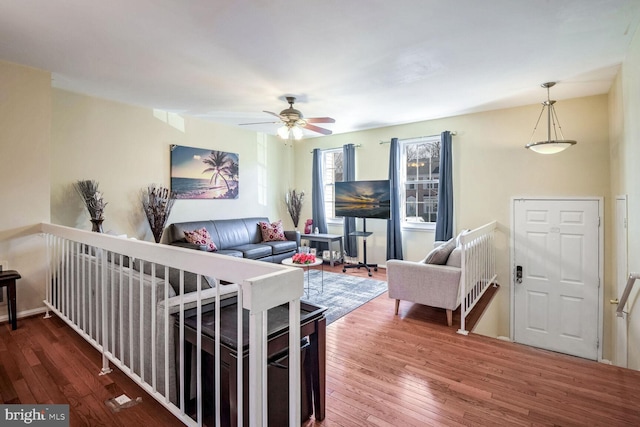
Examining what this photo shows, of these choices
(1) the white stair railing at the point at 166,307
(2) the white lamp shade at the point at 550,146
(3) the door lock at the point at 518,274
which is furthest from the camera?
(3) the door lock at the point at 518,274

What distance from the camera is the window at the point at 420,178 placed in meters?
5.49

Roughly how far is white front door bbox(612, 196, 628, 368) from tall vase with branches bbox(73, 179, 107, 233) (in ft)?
19.5

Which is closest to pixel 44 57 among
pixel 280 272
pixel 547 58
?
pixel 280 272

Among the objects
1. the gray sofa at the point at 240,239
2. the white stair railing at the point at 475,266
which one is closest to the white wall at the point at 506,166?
the white stair railing at the point at 475,266

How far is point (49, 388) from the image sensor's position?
203 cm

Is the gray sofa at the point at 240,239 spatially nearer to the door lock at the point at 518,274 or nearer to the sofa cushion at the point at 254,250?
the sofa cushion at the point at 254,250

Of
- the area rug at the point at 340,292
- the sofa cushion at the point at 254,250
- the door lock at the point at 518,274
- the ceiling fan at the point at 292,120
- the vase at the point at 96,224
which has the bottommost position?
the area rug at the point at 340,292

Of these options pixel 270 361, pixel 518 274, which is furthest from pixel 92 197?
pixel 518 274

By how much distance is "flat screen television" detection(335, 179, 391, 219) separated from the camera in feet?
17.7

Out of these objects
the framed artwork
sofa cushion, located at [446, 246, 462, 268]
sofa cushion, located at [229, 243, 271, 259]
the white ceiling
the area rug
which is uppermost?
the white ceiling

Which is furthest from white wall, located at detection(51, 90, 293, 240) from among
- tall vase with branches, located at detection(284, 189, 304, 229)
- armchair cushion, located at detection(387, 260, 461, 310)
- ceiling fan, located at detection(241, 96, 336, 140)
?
armchair cushion, located at detection(387, 260, 461, 310)

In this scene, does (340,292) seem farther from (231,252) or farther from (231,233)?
(231,233)

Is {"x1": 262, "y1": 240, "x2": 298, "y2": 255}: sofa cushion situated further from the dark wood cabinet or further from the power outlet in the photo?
the dark wood cabinet

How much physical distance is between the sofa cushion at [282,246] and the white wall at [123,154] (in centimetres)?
109
